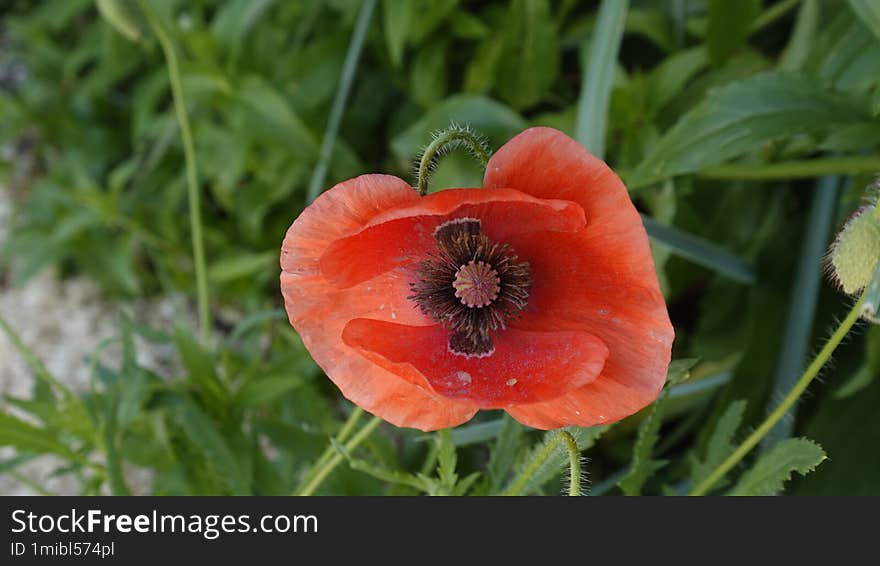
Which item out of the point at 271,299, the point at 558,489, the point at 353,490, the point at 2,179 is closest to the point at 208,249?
the point at 271,299

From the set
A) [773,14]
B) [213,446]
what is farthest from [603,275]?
[773,14]

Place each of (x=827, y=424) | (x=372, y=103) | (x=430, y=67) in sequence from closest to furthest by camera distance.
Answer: (x=827, y=424), (x=430, y=67), (x=372, y=103)

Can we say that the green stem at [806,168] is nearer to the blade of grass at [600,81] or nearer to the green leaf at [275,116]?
the blade of grass at [600,81]

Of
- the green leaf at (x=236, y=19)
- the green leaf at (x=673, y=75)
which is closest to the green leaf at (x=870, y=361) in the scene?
the green leaf at (x=673, y=75)

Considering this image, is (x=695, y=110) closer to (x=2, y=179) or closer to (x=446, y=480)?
(x=446, y=480)

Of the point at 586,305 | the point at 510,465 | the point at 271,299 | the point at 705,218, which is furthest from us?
the point at 271,299

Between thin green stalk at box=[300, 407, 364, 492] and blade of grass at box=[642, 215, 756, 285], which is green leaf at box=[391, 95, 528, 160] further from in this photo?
thin green stalk at box=[300, 407, 364, 492]

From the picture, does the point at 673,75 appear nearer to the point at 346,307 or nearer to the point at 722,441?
the point at 722,441
